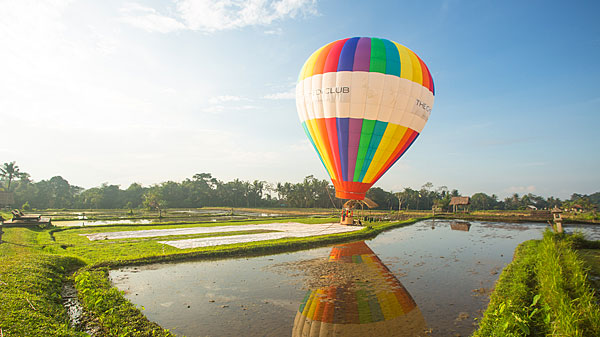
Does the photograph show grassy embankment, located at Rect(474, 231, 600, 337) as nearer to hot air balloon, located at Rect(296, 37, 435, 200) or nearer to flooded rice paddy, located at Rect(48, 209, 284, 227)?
hot air balloon, located at Rect(296, 37, 435, 200)

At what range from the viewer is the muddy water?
618cm

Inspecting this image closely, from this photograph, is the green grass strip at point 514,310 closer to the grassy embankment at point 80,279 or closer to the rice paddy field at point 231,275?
the rice paddy field at point 231,275

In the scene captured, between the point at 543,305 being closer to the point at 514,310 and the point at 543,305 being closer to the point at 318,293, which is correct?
the point at 514,310

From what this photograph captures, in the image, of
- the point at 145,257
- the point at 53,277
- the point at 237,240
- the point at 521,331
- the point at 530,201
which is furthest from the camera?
the point at 530,201

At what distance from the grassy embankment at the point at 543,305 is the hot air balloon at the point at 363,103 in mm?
9061

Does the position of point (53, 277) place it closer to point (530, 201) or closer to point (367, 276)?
point (367, 276)

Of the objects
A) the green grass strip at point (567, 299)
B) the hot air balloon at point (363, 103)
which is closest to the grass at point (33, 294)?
the green grass strip at point (567, 299)

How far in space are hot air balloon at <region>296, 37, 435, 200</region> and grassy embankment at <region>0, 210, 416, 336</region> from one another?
17.1ft

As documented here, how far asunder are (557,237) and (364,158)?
961 cm

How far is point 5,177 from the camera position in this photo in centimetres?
5978

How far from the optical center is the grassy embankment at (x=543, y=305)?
486 centimetres

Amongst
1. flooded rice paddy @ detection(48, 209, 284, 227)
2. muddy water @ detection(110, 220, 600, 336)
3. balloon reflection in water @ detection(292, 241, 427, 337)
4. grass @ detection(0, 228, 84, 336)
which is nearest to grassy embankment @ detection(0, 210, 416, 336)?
grass @ detection(0, 228, 84, 336)

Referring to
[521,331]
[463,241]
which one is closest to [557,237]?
[463,241]

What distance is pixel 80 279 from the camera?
26.4ft
